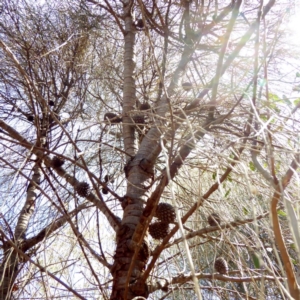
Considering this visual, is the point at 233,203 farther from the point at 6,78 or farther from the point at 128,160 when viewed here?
the point at 6,78

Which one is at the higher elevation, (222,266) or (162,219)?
(162,219)

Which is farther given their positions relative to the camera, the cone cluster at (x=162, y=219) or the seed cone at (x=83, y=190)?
the seed cone at (x=83, y=190)

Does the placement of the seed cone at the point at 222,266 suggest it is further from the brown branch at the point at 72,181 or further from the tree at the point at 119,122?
the brown branch at the point at 72,181

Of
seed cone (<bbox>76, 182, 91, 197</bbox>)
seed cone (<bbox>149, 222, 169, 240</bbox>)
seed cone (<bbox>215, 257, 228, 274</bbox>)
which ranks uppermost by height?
seed cone (<bbox>76, 182, 91, 197</bbox>)

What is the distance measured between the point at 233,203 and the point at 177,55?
1.00m

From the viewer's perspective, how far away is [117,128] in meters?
1.82

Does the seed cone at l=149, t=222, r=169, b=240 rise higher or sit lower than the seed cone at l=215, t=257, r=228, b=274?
higher

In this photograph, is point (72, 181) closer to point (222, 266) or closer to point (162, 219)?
point (162, 219)

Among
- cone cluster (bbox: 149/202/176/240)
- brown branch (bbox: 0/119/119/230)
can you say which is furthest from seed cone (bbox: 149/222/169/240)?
brown branch (bbox: 0/119/119/230)

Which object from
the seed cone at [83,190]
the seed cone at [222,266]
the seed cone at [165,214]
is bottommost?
the seed cone at [222,266]

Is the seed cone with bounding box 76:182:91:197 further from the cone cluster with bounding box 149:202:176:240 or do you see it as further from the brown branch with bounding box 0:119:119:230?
the cone cluster with bounding box 149:202:176:240

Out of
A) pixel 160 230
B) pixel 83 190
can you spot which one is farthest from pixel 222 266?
pixel 83 190

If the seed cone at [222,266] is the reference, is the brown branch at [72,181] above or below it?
above

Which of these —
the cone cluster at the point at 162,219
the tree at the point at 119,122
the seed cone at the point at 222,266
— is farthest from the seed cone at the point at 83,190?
the seed cone at the point at 222,266
